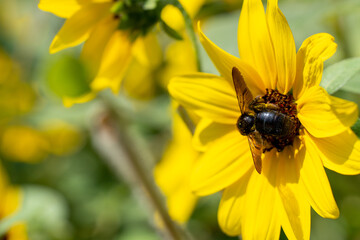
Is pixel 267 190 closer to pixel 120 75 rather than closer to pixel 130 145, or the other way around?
pixel 120 75

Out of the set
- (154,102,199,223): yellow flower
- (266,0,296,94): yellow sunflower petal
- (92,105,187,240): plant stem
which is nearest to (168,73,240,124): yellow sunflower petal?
(266,0,296,94): yellow sunflower petal

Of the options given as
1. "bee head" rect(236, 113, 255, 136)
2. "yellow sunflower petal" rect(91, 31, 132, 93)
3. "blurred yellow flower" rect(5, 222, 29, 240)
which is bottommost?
"blurred yellow flower" rect(5, 222, 29, 240)

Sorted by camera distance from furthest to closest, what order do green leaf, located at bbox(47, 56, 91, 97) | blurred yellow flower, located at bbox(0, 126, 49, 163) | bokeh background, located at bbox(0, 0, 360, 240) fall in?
blurred yellow flower, located at bbox(0, 126, 49, 163) → bokeh background, located at bbox(0, 0, 360, 240) → green leaf, located at bbox(47, 56, 91, 97)

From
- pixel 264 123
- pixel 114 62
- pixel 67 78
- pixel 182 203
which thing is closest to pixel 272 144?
pixel 264 123

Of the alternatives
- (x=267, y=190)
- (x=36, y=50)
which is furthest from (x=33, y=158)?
(x=267, y=190)

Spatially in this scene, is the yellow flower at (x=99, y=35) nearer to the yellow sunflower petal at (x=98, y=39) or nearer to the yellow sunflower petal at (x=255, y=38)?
the yellow sunflower petal at (x=98, y=39)

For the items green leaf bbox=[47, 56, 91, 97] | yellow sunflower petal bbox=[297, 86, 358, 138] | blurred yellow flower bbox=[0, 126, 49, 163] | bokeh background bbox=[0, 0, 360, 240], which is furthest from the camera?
blurred yellow flower bbox=[0, 126, 49, 163]

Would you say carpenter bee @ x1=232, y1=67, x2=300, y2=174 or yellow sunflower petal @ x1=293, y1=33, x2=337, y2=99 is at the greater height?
yellow sunflower petal @ x1=293, y1=33, x2=337, y2=99

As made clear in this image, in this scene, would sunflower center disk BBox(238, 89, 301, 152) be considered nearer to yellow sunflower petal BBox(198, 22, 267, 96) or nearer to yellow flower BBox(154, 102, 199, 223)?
yellow sunflower petal BBox(198, 22, 267, 96)
